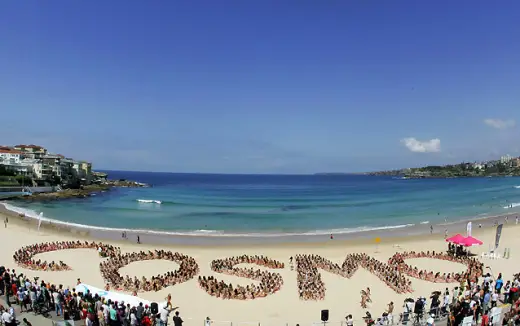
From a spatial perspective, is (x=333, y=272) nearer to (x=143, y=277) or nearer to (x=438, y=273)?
(x=438, y=273)

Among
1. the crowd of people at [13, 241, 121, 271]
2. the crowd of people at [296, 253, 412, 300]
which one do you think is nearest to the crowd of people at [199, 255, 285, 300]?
the crowd of people at [296, 253, 412, 300]

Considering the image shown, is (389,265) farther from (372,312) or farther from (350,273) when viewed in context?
(372,312)

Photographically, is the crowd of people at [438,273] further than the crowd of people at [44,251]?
No

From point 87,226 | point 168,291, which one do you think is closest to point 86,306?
point 168,291

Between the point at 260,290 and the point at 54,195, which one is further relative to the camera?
the point at 54,195

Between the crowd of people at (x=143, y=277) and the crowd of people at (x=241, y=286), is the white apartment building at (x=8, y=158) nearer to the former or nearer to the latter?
the crowd of people at (x=143, y=277)

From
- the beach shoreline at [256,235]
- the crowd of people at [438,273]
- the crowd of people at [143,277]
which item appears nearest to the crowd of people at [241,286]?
the crowd of people at [143,277]

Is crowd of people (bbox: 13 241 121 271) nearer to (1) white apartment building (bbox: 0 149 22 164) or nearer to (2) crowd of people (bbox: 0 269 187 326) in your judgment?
(2) crowd of people (bbox: 0 269 187 326)
